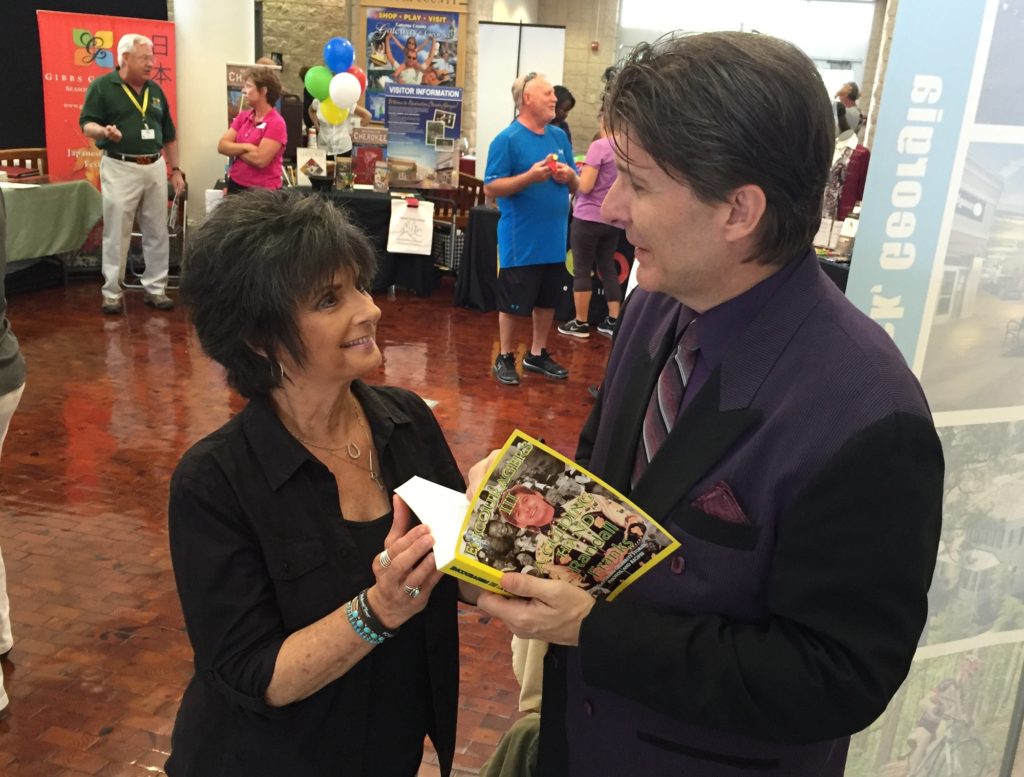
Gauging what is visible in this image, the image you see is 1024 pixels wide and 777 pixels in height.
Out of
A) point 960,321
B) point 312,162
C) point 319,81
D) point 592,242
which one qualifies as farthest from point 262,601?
point 319,81

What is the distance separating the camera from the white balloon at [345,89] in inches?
300

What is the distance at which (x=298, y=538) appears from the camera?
1.45 m

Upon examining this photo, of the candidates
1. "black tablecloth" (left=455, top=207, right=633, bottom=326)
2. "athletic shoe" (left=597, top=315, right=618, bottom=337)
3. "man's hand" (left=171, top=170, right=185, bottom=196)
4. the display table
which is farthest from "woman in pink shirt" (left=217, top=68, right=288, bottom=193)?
"athletic shoe" (left=597, top=315, right=618, bottom=337)

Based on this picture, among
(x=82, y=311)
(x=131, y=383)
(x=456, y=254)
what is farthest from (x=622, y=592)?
(x=456, y=254)

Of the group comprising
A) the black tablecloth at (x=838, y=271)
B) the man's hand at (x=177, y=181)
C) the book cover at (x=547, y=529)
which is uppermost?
the book cover at (x=547, y=529)

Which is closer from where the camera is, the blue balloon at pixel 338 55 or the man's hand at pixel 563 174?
the man's hand at pixel 563 174

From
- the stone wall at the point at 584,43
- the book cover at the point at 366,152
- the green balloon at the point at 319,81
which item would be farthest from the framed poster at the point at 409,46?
the stone wall at the point at 584,43

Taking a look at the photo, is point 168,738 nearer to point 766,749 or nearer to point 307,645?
point 307,645

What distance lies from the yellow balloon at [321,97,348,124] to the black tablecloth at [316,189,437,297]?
2.35ft

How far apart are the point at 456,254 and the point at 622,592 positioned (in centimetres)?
726

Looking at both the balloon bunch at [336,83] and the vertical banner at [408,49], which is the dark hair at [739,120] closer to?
the balloon bunch at [336,83]

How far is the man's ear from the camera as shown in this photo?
1.12 meters

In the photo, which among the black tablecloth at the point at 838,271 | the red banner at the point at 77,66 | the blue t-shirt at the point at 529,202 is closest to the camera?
the black tablecloth at the point at 838,271

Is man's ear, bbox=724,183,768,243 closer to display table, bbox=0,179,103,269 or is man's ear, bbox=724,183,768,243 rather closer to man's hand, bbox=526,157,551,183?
man's hand, bbox=526,157,551,183
